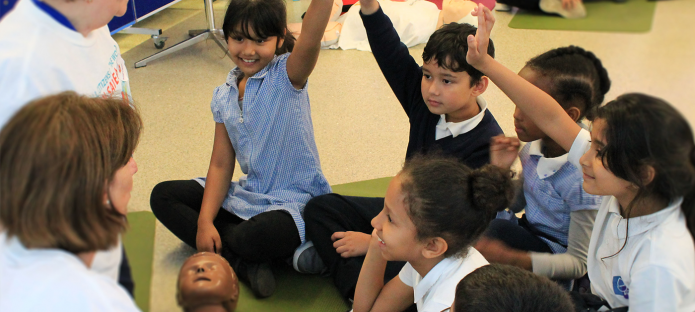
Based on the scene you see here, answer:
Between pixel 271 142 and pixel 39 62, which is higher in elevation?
pixel 39 62

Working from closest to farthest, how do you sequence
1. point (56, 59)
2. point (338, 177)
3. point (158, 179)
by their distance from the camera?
point (56, 59), point (158, 179), point (338, 177)

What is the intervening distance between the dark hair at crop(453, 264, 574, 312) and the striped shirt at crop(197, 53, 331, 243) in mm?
531

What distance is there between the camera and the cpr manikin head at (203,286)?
0.27 meters

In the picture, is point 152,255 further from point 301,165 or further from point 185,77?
point 185,77

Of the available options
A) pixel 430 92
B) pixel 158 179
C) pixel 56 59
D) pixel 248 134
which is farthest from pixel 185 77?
pixel 56 59

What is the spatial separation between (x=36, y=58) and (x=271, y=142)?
679mm

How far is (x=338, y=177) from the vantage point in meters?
1.49

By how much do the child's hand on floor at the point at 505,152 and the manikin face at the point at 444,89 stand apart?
10cm

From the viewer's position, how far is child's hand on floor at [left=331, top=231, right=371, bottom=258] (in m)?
1.05

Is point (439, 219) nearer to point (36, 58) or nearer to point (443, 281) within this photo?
point (443, 281)

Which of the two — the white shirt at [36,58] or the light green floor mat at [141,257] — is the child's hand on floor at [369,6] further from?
the light green floor mat at [141,257]

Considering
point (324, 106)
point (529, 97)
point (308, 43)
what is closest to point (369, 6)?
point (308, 43)

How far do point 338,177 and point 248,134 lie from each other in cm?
45

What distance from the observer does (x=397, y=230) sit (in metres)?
0.78
